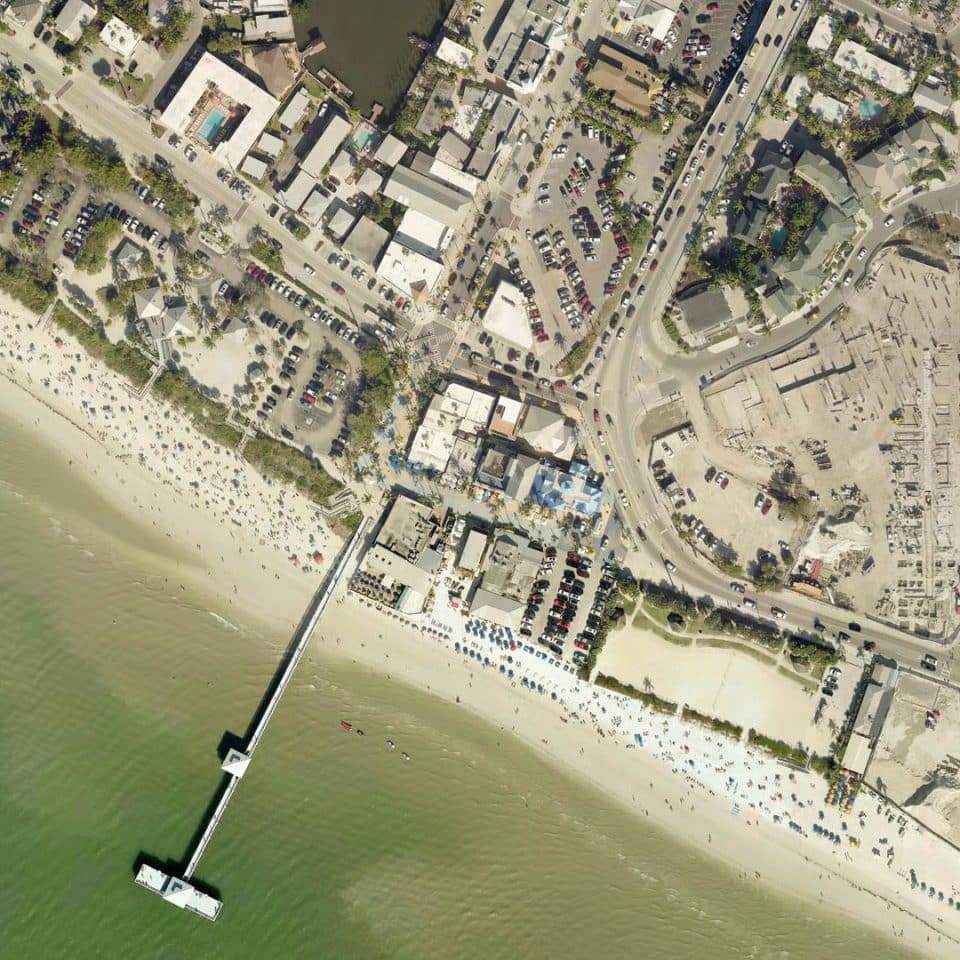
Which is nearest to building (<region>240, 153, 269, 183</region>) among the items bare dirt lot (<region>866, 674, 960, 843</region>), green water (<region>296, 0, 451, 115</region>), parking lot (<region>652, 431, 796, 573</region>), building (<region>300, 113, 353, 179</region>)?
building (<region>300, 113, 353, 179</region>)

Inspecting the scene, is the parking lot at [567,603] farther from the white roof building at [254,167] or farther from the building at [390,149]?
the white roof building at [254,167]

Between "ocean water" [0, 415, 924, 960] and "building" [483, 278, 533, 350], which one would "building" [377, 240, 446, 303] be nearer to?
"building" [483, 278, 533, 350]

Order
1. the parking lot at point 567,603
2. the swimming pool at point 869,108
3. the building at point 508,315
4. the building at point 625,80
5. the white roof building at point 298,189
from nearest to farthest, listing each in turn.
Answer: the white roof building at point 298,189, the building at point 625,80, the building at point 508,315, the swimming pool at point 869,108, the parking lot at point 567,603

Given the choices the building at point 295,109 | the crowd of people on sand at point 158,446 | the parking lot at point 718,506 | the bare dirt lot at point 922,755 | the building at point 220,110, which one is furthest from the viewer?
the bare dirt lot at point 922,755

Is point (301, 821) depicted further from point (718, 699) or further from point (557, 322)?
point (557, 322)

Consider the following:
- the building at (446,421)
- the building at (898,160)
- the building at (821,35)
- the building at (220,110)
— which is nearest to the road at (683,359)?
the building at (821,35)

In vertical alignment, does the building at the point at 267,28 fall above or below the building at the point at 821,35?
below
